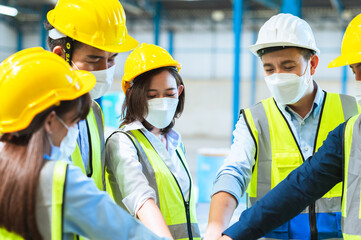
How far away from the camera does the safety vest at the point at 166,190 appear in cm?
192

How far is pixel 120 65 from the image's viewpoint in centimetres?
A: 1828

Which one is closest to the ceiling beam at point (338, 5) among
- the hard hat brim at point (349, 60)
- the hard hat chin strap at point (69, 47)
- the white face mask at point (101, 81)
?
the hard hat brim at point (349, 60)

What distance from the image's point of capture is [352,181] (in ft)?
4.99

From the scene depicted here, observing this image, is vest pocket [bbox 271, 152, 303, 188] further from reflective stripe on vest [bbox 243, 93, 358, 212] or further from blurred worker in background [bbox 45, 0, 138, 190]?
blurred worker in background [bbox 45, 0, 138, 190]

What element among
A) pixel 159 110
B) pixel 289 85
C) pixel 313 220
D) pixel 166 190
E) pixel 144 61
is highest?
pixel 144 61

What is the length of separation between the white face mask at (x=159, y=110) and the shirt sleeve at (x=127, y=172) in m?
→ 0.23

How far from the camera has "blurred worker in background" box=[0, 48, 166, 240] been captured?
118 centimetres

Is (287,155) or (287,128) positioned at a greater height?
(287,128)

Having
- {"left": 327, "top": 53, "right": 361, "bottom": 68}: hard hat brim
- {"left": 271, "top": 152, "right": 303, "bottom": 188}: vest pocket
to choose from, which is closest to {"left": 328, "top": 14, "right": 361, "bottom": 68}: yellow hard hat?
{"left": 327, "top": 53, "right": 361, "bottom": 68}: hard hat brim

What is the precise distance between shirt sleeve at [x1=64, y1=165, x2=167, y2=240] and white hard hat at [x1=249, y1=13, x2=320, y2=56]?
45.7 inches

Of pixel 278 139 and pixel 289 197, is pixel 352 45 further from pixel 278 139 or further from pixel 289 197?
pixel 289 197

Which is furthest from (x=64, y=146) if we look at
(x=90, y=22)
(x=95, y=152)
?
(x=90, y=22)

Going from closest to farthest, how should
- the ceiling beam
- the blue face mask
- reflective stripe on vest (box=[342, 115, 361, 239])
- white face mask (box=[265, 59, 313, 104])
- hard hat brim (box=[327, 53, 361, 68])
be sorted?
1. the blue face mask
2. reflective stripe on vest (box=[342, 115, 361, 239])
3. hard hat brim (box=[327, 53, 361, 68])
4. white face mask (box=[265, 59, 313, 104])
5. the ceiling beam

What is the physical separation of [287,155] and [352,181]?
48cm
